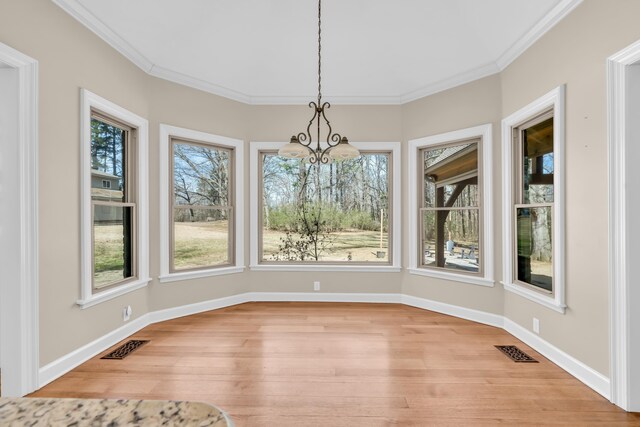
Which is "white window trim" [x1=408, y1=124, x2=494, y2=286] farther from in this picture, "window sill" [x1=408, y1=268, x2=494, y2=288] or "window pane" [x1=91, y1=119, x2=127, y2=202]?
"window pane" [x1=91, y1=119, x2=127, y2=202]

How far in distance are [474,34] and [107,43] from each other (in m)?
3.67

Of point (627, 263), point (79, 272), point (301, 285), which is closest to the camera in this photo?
point (627, 263)

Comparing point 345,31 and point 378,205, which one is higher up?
point 345,31

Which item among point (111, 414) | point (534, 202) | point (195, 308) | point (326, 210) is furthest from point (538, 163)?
point (195, 308)

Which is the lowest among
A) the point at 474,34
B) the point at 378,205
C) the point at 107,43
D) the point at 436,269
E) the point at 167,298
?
the point at 167,298

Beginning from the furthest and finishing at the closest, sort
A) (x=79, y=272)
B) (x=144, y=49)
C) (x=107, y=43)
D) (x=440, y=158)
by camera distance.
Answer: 1. (x=440, y=158)
2. (x=144, y=49)
3. (x=107, y=43)
4. (x=79, y=272)

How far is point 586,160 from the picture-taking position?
254 centimetres

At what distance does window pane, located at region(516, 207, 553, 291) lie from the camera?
3.07 m

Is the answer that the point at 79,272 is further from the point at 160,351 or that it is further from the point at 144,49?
the point at 144,49

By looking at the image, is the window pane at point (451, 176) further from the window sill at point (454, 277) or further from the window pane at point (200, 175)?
the window pane at point (200, 175)

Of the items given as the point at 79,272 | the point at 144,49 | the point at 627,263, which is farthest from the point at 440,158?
the point at 79,272

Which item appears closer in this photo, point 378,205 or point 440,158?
point 440,158

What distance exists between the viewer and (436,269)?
433 cm

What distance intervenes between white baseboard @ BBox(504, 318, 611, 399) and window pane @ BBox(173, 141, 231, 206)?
3683mm
